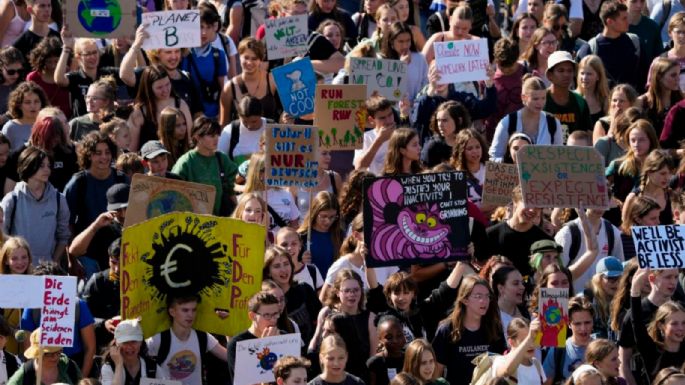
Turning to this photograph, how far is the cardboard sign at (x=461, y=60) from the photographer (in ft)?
60.8

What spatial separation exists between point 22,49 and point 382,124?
375 centimetres

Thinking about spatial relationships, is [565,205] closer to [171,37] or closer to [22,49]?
[171,37]

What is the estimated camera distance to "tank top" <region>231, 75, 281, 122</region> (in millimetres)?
18953

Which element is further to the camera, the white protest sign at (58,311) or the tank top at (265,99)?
the tank top at (265,99)

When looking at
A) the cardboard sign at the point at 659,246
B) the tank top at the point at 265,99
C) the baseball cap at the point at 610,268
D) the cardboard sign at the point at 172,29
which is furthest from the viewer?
the tank top at the point at 265,99

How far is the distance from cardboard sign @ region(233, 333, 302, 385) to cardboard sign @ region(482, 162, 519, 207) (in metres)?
3.30

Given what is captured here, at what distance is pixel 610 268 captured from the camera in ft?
50.4

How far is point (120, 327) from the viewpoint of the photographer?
531 inches

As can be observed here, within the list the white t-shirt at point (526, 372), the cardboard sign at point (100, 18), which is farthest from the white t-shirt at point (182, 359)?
the cardboard sign at point (100, 18)

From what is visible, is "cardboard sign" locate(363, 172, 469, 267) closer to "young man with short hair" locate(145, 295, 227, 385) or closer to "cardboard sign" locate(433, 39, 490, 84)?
"young man with short hair" locate(145, 295, 227, 385)

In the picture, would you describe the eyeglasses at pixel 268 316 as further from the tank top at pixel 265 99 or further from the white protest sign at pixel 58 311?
the tank top at pixel 265 99

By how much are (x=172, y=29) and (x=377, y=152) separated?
2298mm

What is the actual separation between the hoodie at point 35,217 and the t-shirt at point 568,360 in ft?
12.3

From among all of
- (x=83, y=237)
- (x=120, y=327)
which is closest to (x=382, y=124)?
(x=83, y=237)
